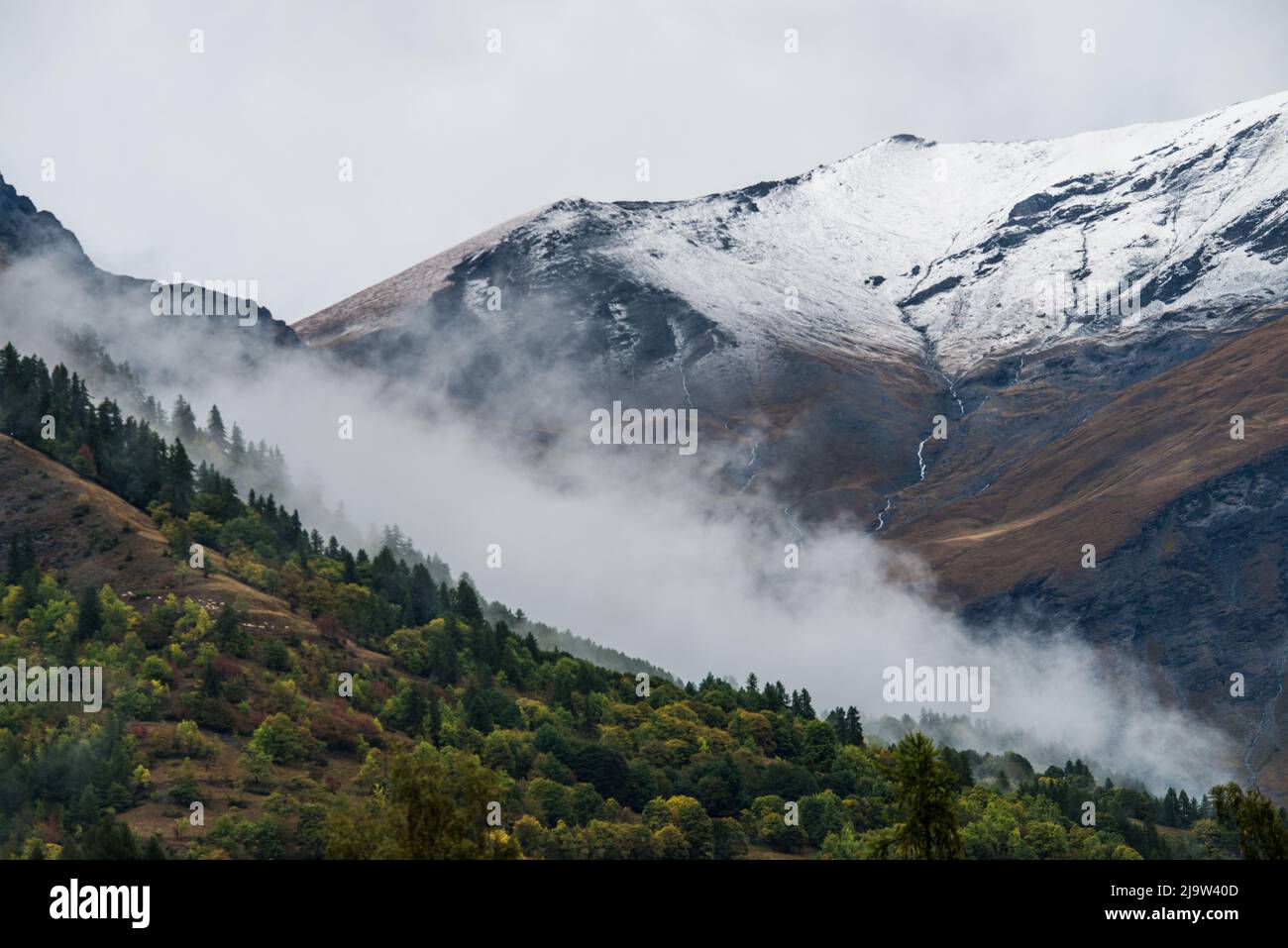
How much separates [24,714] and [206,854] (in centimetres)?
3934

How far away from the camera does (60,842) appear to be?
536ft

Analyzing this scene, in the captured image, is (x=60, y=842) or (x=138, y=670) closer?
(x=60, y=842)

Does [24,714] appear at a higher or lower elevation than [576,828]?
higher

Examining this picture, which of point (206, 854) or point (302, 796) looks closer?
point (206, 854)

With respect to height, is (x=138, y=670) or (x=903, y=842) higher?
(x=138, y=670)
